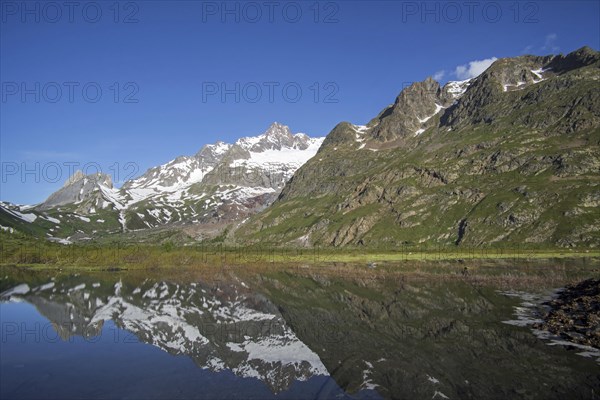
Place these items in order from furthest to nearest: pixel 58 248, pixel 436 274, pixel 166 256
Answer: pixel 58 248, pixel 166 256, pixel 436 274

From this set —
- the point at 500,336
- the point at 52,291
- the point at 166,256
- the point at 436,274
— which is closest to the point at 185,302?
the point at 52,291

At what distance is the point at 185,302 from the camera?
227 feet

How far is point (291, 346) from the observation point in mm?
40844

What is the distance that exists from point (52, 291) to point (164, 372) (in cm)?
6490

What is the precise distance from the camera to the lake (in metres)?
28.3

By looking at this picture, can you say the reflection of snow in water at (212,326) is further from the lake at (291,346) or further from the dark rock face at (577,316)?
the dark rock face at (577,316)

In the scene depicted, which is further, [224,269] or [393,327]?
[224,269]

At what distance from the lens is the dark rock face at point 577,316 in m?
39.2

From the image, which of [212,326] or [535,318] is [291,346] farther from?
[535,318]

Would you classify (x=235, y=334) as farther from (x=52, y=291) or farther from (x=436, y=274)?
(x=436, y=274)

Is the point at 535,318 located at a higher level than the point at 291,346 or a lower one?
lower

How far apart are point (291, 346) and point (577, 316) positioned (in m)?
32.2

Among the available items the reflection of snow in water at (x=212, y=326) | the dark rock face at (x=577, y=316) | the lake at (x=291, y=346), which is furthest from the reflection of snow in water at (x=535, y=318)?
the reflection of snow in water at (x=212, y=326)

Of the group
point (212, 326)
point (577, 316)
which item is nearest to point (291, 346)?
point (212, 326)
